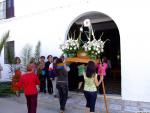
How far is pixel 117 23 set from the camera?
34.3ft

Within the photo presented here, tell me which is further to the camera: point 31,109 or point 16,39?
point 16,39

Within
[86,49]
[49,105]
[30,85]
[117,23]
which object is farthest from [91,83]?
[117,23]

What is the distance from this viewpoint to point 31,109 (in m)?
7.90

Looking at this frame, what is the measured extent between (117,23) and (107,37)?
7226 millimetres

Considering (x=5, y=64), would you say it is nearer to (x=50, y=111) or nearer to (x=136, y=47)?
(x=50, y=111)

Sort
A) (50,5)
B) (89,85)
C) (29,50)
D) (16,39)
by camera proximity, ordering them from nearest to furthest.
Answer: (89,85) < (50,5) < (29,50) < (16,39)

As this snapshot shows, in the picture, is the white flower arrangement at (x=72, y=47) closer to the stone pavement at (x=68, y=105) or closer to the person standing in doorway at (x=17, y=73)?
the stone pavement at (x=68, y=105)

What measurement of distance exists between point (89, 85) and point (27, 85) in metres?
1.73

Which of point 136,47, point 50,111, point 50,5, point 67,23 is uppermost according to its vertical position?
point 50,5

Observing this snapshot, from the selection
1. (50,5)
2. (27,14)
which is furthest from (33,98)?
(27,14)

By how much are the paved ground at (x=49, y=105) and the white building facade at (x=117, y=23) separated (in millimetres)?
1065

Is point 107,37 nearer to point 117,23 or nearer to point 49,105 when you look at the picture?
point 117,23

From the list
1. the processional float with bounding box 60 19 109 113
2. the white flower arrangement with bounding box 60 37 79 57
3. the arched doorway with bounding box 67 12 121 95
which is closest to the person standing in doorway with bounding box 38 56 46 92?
the arched doorway with bounding box 67 12 121 95

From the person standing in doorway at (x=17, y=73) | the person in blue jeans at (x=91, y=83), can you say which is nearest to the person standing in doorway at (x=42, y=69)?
the person standing in doorway at (x=17, y=73)
